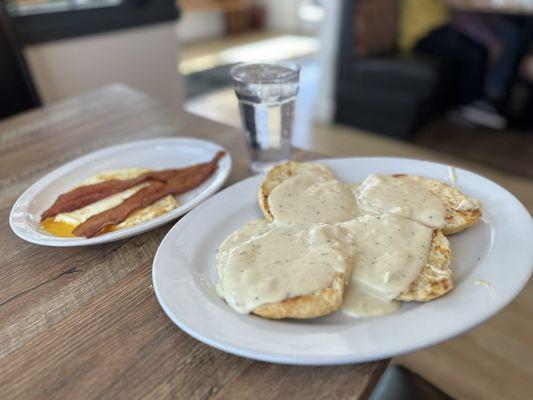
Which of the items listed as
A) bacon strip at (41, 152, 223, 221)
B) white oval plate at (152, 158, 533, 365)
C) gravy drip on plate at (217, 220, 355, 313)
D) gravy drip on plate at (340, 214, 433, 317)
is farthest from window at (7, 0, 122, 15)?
gravy drip on plate at (340, 214, 433, 317)

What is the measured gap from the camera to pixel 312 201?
72 centimetres

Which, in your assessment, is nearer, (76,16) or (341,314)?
(341,314)

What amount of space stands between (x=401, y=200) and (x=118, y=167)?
66 cm

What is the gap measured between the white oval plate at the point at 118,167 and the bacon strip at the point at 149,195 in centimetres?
2

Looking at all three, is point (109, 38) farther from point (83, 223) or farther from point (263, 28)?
point (263, 28)

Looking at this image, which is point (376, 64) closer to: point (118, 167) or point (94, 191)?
point (118, 167)

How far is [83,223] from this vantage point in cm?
74

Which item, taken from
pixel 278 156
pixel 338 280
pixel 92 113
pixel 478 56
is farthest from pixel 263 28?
pixel 338 280

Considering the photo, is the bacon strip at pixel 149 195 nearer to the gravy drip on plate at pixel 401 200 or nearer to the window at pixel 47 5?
the gravy drip on plate at pixel 401 200

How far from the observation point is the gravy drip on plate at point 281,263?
0.54 meters

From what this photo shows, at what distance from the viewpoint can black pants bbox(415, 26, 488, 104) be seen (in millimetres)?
2982

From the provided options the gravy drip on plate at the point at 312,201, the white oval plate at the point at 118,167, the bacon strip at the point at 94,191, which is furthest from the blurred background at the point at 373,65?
the gravy drip on plate at the point at 312,201

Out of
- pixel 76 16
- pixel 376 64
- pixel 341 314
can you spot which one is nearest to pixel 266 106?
pixel 341 314

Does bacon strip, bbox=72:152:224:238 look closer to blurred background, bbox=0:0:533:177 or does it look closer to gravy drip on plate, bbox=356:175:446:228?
gravy drip on plate, bbox=356:175:446:228
